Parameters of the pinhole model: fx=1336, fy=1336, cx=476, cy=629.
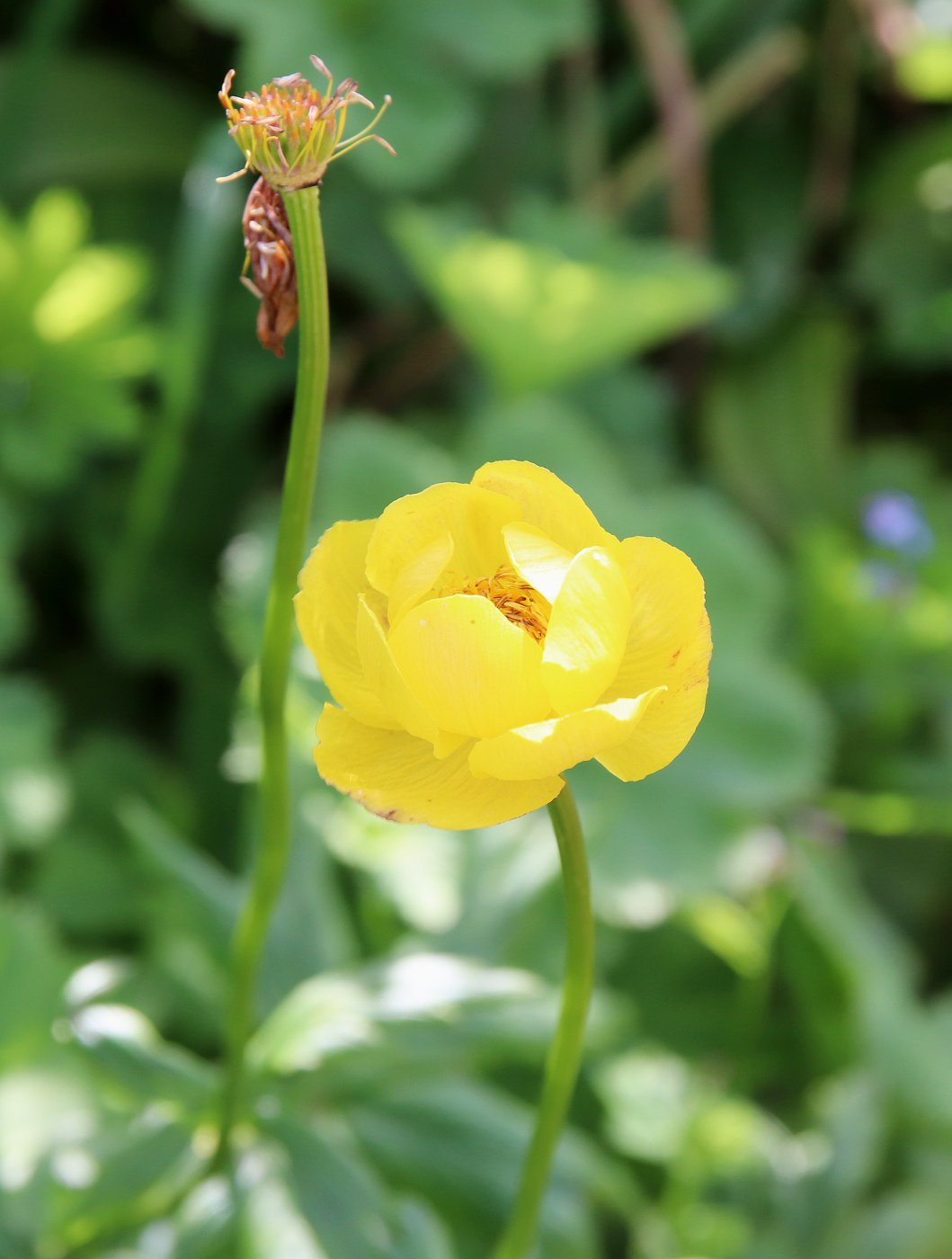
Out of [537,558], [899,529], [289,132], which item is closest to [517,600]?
[537,558]

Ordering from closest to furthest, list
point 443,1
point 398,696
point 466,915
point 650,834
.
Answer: point 398,696 → point 466,915 → point 650,834 → point 443,1

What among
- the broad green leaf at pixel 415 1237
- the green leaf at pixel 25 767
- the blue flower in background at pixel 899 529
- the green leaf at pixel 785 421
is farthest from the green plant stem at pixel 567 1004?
the green leaf at pixel 785 421

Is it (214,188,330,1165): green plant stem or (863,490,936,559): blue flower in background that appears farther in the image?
(863,490,936,559): blue flower in background

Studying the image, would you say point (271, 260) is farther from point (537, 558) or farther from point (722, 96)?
point (722, 96)

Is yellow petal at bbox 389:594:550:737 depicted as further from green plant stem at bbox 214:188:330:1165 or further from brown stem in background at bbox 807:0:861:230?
brown stem in background at bbox 807:0:861:230

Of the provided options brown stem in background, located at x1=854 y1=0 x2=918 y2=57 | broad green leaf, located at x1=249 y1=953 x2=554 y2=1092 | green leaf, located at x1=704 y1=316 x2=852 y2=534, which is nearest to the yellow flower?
broad green leaf, located at x1=249 y1=953 x2=554 y2=1092

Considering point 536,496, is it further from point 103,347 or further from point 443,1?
point 443,1

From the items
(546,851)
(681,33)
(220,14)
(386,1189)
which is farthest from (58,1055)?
(681,33)
